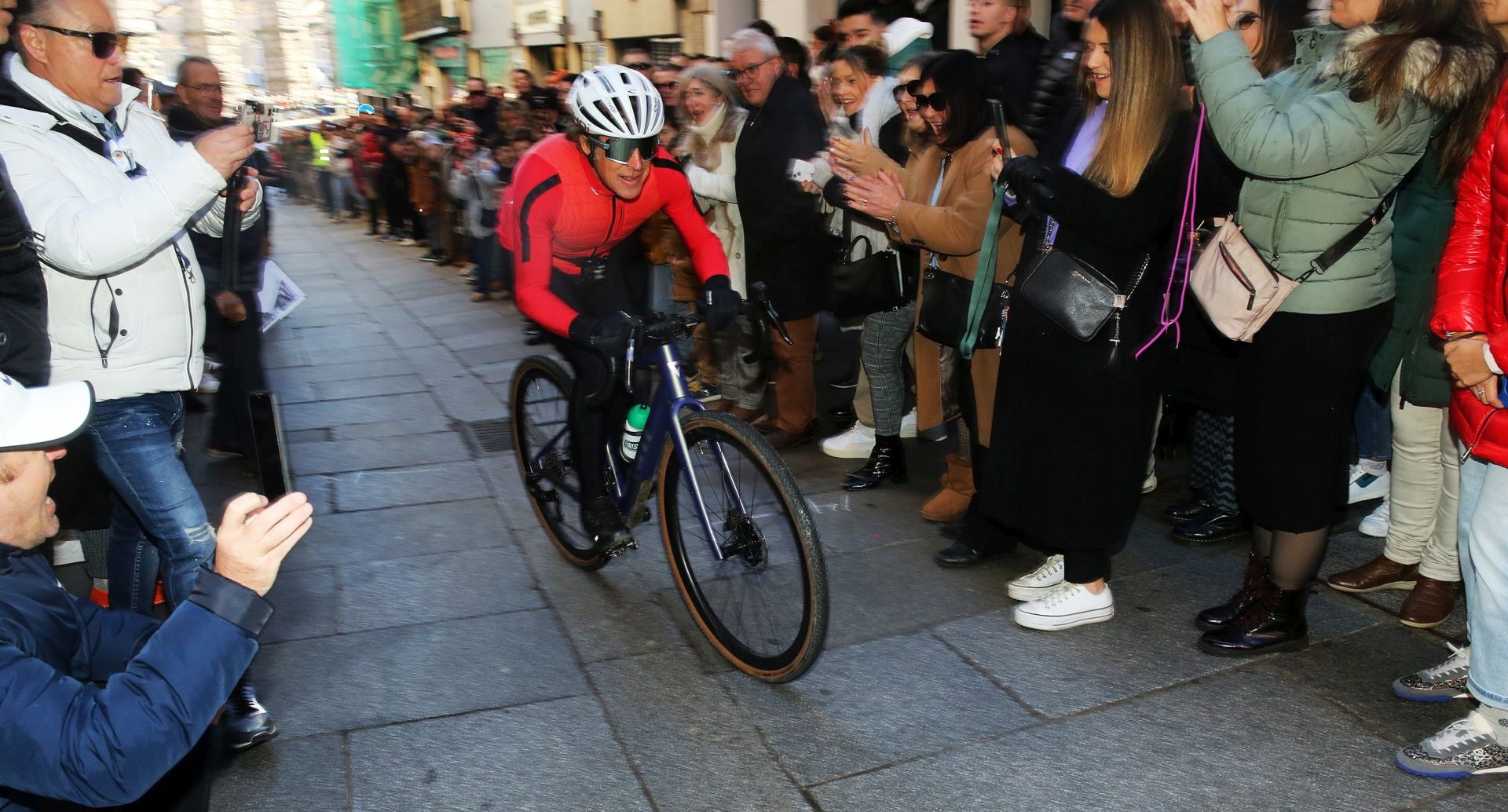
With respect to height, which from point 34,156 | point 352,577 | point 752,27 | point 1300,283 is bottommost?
point 352,577

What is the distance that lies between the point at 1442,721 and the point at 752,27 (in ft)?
15.4

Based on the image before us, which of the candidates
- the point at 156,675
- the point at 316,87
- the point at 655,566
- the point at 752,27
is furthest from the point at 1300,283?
the point at 316,87

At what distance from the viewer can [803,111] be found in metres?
5.84

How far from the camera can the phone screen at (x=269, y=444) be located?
211 cm

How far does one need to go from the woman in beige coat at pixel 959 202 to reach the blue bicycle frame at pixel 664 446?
3.64 feet

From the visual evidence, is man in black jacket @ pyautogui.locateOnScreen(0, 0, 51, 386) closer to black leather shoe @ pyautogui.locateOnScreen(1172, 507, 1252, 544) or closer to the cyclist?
the cyclist

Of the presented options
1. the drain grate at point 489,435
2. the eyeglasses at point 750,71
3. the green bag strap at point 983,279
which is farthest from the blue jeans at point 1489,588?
the drain grate at point 489,435

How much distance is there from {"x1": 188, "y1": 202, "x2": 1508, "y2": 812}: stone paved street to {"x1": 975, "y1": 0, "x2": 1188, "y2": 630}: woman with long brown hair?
1.16 feet

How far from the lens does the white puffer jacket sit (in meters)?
2.70

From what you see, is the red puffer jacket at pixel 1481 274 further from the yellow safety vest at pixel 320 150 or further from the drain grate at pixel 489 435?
the yellow safety vest at pixel 320 150

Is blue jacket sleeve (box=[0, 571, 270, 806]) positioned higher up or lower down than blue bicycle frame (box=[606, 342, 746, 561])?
higher up

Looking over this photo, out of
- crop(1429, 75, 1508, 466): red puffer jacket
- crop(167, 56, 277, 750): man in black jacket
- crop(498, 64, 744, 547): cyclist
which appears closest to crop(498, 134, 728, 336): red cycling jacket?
crop(498, 64, 744, 547): cyclist

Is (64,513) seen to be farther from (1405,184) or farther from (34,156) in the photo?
(1405,184)

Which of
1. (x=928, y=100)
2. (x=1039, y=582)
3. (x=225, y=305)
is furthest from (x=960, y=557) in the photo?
(x=225, y=305)
